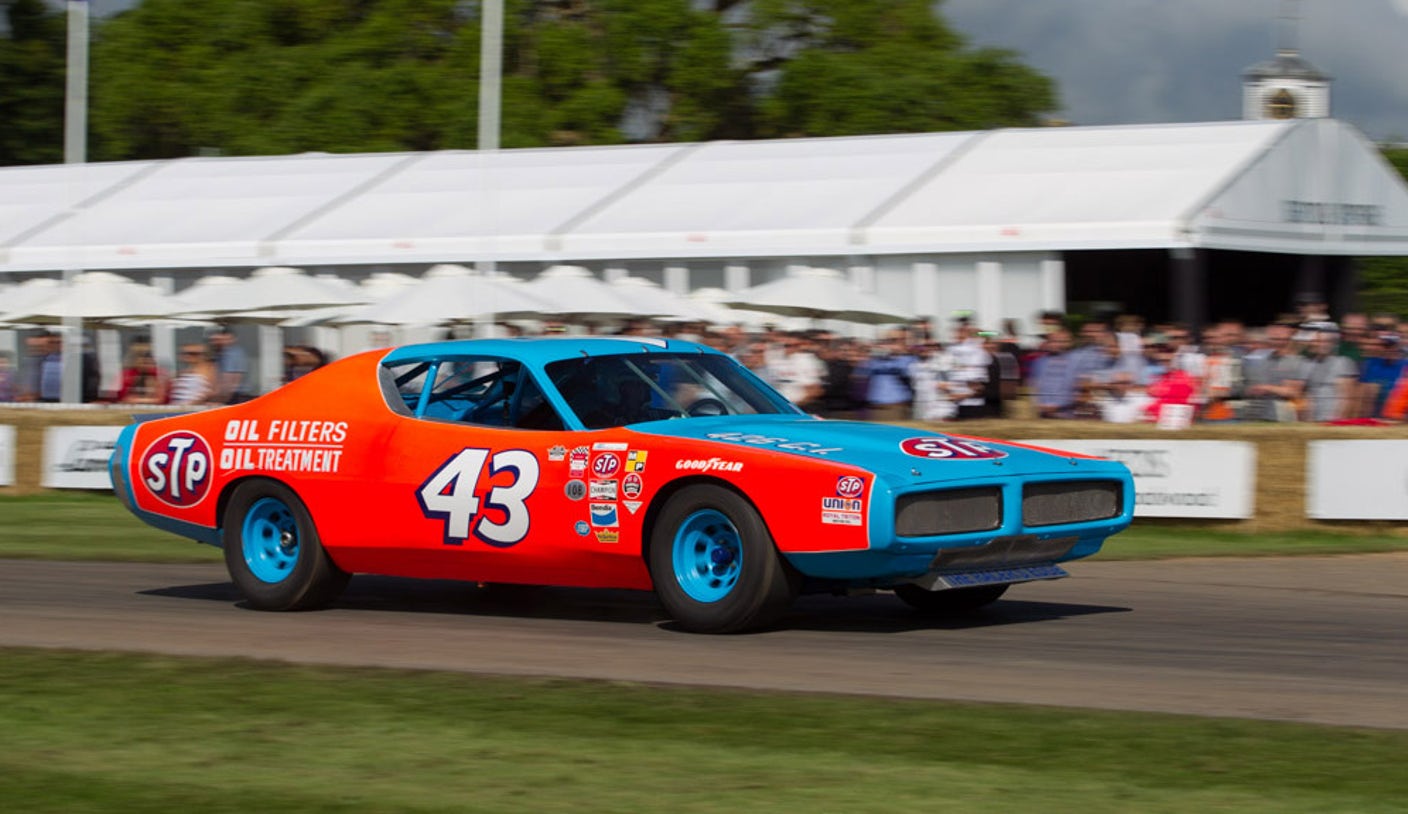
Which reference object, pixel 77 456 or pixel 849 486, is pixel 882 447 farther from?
pixel 77 456

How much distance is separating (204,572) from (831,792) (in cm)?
754

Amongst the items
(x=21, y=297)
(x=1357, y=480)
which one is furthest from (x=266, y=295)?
(x=1357, y=480)

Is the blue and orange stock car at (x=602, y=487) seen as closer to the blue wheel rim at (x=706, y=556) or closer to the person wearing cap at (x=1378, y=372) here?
the blue wheel rim at (x=706, y=556)

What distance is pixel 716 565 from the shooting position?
8.60 meters

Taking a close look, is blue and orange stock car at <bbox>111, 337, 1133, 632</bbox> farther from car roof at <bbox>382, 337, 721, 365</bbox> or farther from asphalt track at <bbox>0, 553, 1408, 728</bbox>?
asphalt track at <bbox>0, 553, 1408, 728</bbox>

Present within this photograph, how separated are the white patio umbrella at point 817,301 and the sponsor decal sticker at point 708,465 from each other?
14.0m

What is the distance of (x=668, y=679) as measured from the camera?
7.50 metres

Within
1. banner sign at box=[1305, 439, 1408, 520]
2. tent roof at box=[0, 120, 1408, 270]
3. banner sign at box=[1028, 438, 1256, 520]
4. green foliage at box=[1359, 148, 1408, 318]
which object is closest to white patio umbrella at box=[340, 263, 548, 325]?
tent roof at box=[0, 120, 1408, 270]

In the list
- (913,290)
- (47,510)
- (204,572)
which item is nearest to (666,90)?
(913,290)

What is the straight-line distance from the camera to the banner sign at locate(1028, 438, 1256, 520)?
14.3m

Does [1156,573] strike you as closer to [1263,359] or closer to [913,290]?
[1263,359]

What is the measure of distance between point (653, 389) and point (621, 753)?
340 cm

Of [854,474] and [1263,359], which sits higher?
[1263,359]

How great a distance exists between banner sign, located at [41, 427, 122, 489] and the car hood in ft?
36.1
